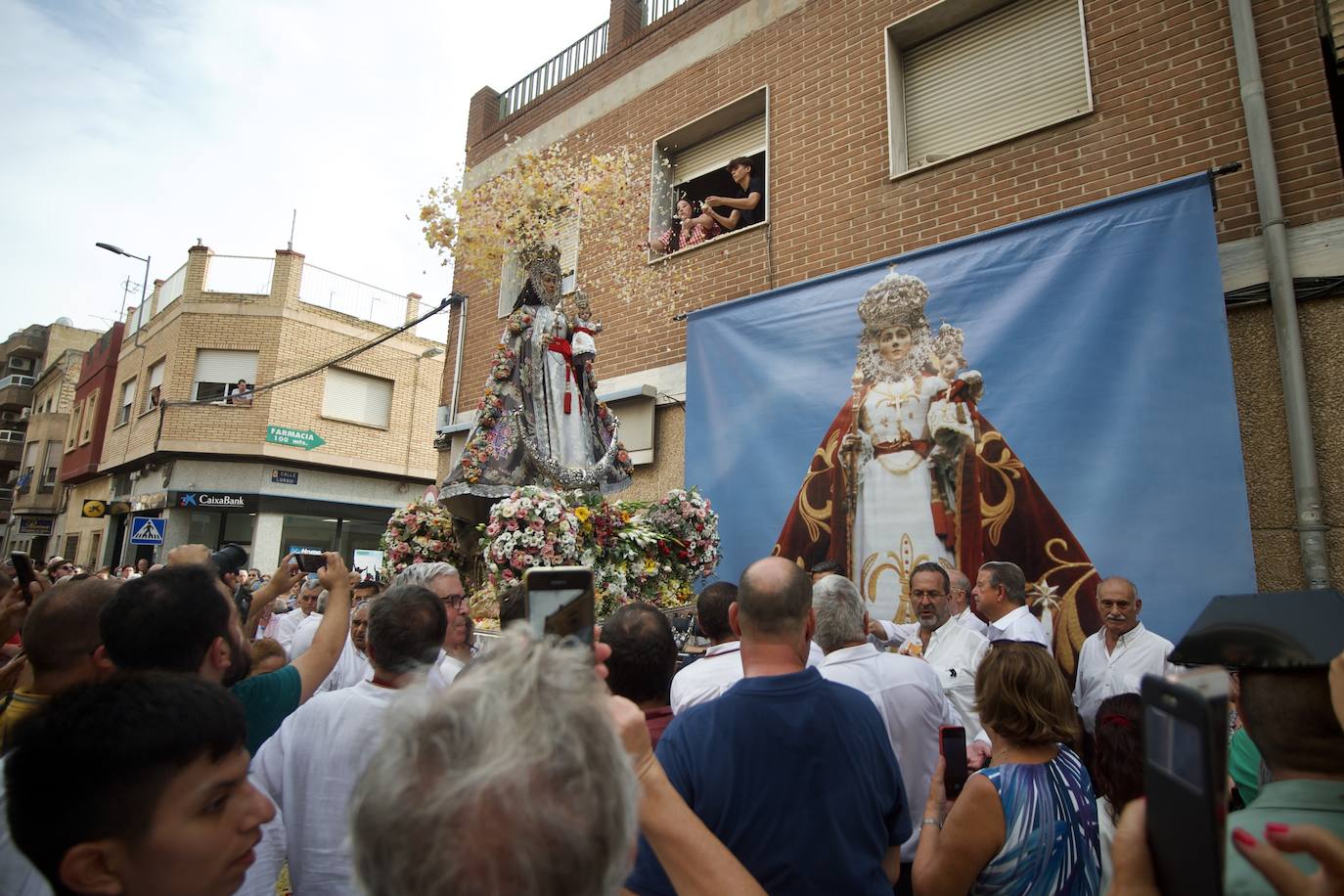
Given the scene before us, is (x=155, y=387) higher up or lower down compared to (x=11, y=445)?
lower down

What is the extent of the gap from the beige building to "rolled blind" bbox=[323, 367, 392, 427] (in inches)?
1.0

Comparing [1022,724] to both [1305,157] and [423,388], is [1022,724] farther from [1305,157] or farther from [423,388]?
[423,388]

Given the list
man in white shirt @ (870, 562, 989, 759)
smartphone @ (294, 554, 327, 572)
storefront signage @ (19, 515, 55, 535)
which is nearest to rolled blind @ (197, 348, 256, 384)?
storefront signage @ (19, 515, 55, 535)

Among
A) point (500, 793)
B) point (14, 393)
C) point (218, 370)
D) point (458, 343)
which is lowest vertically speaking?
point (500, 793)

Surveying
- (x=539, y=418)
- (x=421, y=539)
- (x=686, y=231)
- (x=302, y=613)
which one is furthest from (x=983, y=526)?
(x=302, y=613)

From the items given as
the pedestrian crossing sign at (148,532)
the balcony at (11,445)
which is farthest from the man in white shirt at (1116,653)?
the balcony at (11,445)

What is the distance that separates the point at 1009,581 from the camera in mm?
4555

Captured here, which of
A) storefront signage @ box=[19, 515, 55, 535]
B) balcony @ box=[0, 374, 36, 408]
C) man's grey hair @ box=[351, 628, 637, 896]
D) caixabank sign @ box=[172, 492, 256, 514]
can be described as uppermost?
balcony @ box=[0, 374, 36, 408]

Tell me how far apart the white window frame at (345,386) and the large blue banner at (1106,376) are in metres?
15.2

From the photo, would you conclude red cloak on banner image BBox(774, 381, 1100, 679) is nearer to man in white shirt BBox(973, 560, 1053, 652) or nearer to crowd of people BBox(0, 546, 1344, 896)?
man in white shirt BBox(973, 560, 1053, 652)

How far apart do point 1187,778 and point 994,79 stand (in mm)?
7351

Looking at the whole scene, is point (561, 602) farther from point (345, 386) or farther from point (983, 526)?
point (345, 386)

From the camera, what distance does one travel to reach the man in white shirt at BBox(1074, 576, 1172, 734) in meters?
4.09

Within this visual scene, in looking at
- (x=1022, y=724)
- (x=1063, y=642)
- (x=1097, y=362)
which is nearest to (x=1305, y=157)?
Result: (x=1097, y=362)
